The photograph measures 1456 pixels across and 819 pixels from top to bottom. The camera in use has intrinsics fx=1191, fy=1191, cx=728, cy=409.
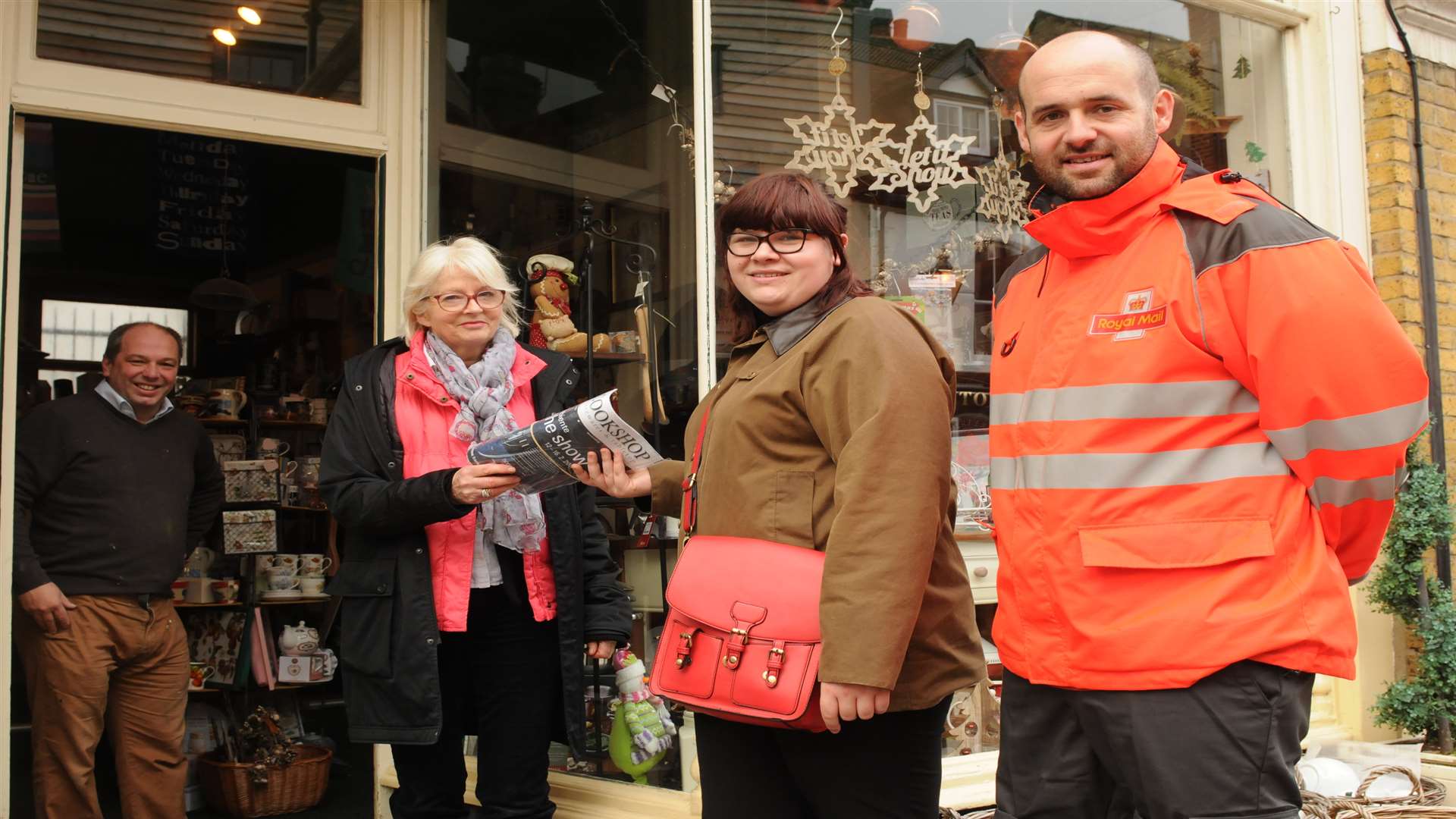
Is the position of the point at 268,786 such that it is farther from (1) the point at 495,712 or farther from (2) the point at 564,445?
(2) the point at 564,445

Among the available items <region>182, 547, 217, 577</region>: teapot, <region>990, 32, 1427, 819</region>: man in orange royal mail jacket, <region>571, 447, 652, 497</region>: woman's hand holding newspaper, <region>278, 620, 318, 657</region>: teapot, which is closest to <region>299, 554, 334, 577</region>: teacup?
<region>278, 620, 318, 657</region>: teapot

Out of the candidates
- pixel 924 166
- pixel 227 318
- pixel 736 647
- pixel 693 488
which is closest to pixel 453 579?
pixel 693 488

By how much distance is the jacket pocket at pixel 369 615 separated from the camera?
2.89m

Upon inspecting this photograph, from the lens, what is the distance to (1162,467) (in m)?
1.74

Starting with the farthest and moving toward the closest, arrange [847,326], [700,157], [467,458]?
[700,157]
[467,458]
[847,326]

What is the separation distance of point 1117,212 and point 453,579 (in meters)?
1.84

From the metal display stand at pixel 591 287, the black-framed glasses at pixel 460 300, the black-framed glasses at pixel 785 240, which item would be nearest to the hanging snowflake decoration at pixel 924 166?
the metal display stand at pixel 591 287

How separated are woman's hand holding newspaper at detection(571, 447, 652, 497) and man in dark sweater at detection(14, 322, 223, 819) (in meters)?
2.33

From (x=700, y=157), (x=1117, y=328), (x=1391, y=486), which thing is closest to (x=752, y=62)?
(x=700, y=157)

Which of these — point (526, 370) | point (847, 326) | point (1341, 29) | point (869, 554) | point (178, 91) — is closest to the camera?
point (869, 554)

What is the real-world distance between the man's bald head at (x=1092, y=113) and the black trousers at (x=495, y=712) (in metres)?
1.78

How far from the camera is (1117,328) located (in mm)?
1801

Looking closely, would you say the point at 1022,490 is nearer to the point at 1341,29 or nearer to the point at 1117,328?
the point at 1117,328

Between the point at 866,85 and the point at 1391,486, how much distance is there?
9.32ft
